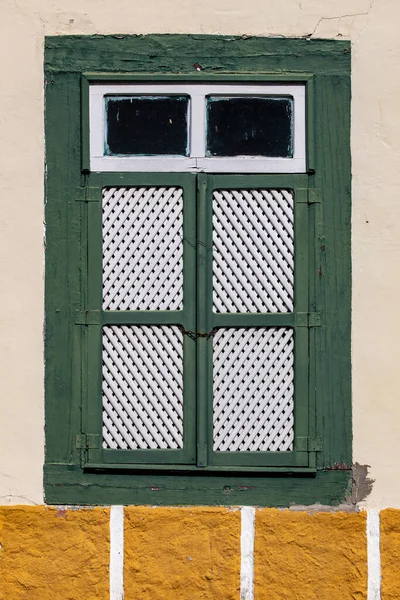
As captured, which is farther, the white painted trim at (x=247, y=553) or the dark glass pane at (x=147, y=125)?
the dark glass pane at (x=147, y=125)

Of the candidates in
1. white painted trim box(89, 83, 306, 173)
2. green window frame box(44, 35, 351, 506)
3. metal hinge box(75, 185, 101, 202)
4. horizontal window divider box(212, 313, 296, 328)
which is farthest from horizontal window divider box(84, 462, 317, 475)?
white painted trim box(89, 83, 306, 173)

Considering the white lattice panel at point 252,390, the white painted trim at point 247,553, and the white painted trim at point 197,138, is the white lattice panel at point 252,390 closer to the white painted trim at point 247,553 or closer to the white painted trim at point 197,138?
the white painted trim at point 247,553

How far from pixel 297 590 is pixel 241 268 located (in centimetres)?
169

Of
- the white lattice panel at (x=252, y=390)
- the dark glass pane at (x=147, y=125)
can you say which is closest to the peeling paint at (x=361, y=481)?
the white lattice panel at (x=252, y=390)

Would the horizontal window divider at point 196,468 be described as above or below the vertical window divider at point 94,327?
below

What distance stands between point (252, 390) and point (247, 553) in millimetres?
840

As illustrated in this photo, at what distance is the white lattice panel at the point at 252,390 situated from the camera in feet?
15.9

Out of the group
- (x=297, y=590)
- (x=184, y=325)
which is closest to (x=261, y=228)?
(x=184, y=325)

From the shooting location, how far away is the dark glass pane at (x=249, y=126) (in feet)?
16.0

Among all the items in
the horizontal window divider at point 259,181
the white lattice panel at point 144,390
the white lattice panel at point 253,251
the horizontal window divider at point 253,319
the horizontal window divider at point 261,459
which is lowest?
the horizontal window divider at point 261,459

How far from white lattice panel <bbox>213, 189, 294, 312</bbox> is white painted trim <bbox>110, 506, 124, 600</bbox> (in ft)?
3.95

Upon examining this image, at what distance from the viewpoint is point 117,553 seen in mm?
4781

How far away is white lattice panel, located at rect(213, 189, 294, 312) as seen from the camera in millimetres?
4840

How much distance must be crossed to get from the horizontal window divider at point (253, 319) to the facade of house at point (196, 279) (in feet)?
0.04
